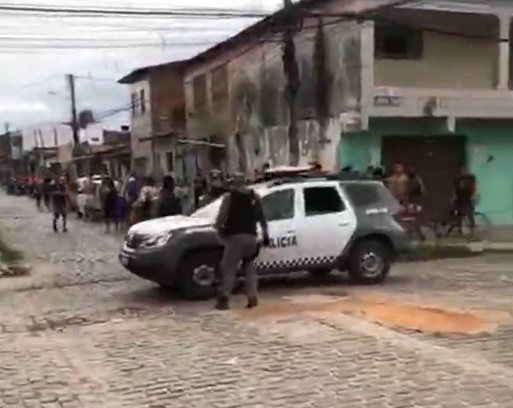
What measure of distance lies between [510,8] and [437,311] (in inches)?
577

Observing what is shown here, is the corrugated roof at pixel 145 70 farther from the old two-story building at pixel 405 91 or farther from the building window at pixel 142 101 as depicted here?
the old two-story building at pixel 405 91

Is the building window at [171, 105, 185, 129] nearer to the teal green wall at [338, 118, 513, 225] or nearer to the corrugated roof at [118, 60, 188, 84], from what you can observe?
the corrugated roof at [118, 60, 188, 84]

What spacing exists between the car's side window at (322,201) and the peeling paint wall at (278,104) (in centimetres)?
799

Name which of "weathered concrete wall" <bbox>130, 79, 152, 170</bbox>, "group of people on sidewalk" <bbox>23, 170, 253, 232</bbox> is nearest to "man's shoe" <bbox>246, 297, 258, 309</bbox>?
"group of people on sidewalk" <bbox>23, 170, 253, 232</bbox>

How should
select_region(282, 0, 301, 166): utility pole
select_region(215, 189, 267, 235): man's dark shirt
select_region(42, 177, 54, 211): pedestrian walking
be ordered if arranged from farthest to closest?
select_region(42, 177, 54, 211): pedestrian walking → select_region(282, 0, 301, 166): utility pole → select_region(215, 189, 267, 235): man's dark shirt

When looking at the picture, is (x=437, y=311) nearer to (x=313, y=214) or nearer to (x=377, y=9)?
(x=313, y=214)

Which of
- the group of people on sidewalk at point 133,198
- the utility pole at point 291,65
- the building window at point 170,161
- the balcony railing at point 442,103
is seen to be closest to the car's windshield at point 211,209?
the group of people on sidewalk at point 133,198

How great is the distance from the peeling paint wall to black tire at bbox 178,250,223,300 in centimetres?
981

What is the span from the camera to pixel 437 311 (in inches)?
397

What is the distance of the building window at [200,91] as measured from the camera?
32487 millimetres

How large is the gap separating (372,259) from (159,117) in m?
26.4

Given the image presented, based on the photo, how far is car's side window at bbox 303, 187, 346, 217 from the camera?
1253 cm

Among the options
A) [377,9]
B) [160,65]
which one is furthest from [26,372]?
[160,65]

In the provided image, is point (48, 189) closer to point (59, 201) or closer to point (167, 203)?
point (59, 201)
